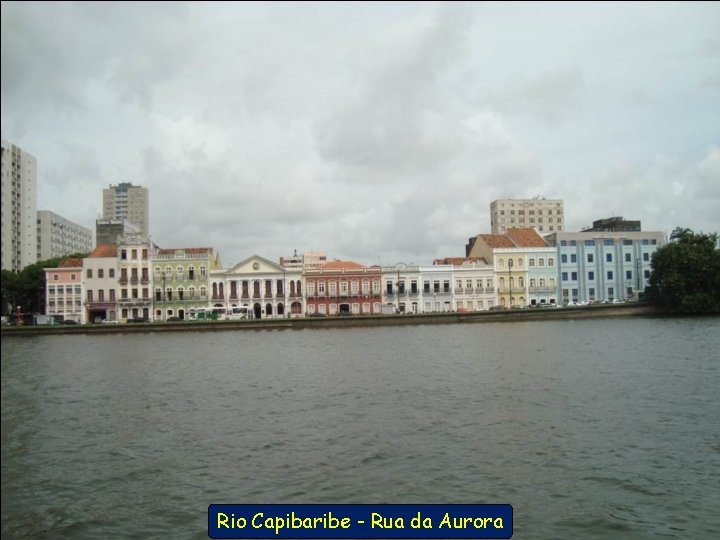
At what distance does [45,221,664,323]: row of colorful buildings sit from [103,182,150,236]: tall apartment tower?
334 feet

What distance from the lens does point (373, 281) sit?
237ft

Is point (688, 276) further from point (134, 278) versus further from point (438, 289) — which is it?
point (134, 278)

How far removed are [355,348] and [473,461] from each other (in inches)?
→ 900

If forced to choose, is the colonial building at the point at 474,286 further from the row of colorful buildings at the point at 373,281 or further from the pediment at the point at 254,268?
the pediment at the point at 254,268

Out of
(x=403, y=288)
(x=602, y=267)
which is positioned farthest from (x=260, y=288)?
(x=602, y=267)

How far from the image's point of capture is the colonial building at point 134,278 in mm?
69750

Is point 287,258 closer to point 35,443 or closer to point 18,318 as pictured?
point 18,318

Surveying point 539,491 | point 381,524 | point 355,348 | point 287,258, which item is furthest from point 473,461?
point 287,258

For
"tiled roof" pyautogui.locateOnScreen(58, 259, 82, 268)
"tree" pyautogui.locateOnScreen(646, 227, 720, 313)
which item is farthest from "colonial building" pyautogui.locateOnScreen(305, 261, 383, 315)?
"tree" pyautogui.locateOnScreen(646, 227, 720, 313)

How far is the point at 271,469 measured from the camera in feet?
34.0

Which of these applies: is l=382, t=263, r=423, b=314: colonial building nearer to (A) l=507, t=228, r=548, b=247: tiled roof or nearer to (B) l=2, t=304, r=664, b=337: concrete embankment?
(B) l=2, t=304, r=664, b=337: concrete embankment

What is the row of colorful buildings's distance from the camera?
70.5 m

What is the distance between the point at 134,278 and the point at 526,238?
46.0m

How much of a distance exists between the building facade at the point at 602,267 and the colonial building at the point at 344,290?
21.6m
